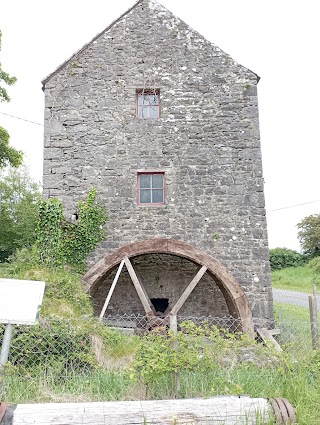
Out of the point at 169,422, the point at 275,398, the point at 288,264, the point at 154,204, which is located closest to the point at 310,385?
the point at 275,398

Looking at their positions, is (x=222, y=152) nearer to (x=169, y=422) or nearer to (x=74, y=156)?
(x=74, y=156)

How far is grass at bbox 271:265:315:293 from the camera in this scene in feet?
59.1

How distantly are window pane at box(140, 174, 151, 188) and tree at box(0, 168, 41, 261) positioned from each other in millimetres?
4214

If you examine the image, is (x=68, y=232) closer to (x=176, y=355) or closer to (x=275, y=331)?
(x=275, y=331)

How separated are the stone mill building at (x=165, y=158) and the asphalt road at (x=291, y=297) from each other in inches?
200

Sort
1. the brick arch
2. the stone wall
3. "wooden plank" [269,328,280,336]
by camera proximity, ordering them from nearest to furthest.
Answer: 1. "wooden plank" [269,328,280,336]
2. the brick arch
3. the stone wall

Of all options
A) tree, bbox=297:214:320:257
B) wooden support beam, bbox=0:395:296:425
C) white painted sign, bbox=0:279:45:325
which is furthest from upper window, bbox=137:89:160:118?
tree, bbox=297:214:320:257

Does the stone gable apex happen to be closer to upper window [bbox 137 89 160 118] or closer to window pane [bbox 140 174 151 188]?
upper window [bbox 137 89 160 118]

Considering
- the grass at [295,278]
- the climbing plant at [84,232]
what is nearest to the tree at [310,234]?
the grass at [295,278]

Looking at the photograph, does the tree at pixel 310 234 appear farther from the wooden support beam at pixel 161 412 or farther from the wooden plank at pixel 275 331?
the wooden support beam at pixel 161 412

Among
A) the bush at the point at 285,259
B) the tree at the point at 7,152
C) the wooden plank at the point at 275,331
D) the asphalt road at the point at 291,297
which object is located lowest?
the wooden plank at the point at 275,331

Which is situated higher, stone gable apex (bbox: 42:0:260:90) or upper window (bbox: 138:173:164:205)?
stone gable apex (bbox: 42:0:260:90)

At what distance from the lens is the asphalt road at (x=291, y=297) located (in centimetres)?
1326

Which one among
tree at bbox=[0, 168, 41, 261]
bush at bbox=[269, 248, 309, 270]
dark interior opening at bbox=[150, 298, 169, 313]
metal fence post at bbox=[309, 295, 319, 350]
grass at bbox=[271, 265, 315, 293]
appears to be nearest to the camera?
metal fence post at bbox=[309, 295, 319, 350]
